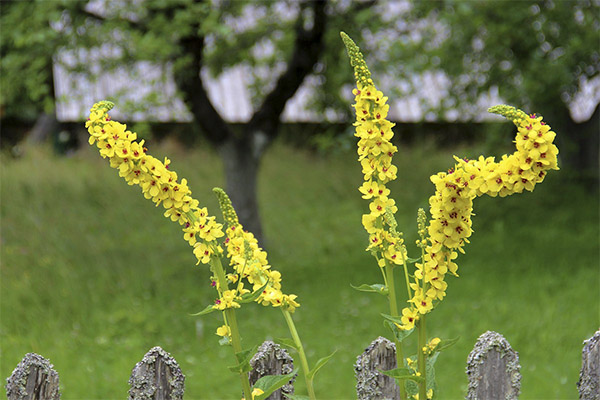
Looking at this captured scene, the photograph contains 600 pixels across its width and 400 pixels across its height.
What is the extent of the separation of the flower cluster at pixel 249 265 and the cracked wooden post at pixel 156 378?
0.43 m

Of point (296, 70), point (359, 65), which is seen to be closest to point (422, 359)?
point (359, 65)

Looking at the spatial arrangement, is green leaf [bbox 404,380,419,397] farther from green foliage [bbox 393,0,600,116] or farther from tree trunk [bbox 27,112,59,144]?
tree trunk [bbox 27,112,59,144]

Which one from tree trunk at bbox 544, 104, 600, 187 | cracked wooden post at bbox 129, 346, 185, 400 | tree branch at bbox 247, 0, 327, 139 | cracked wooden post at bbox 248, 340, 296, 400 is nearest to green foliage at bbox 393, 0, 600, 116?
tree branch at bbox 247, 0, 327, 139

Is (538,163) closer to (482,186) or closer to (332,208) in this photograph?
(482,186)

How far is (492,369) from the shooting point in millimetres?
2344

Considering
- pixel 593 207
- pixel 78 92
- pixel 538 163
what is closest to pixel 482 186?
pixel 538 163

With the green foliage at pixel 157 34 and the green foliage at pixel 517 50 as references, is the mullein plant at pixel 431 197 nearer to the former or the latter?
the green foliage at pixel 157 34

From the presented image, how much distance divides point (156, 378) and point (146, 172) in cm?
A: 80

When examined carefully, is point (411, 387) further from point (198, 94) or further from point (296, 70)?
point (198, 94)

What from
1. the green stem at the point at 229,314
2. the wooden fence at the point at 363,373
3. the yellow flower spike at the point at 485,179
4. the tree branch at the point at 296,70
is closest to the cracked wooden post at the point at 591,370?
the wooden fence at the point at 363,373

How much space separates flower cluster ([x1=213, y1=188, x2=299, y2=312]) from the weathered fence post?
77 cm

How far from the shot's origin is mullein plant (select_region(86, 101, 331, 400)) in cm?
186

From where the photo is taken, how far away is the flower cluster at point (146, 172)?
6.08 ft

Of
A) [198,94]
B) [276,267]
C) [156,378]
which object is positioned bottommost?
[156,378]
